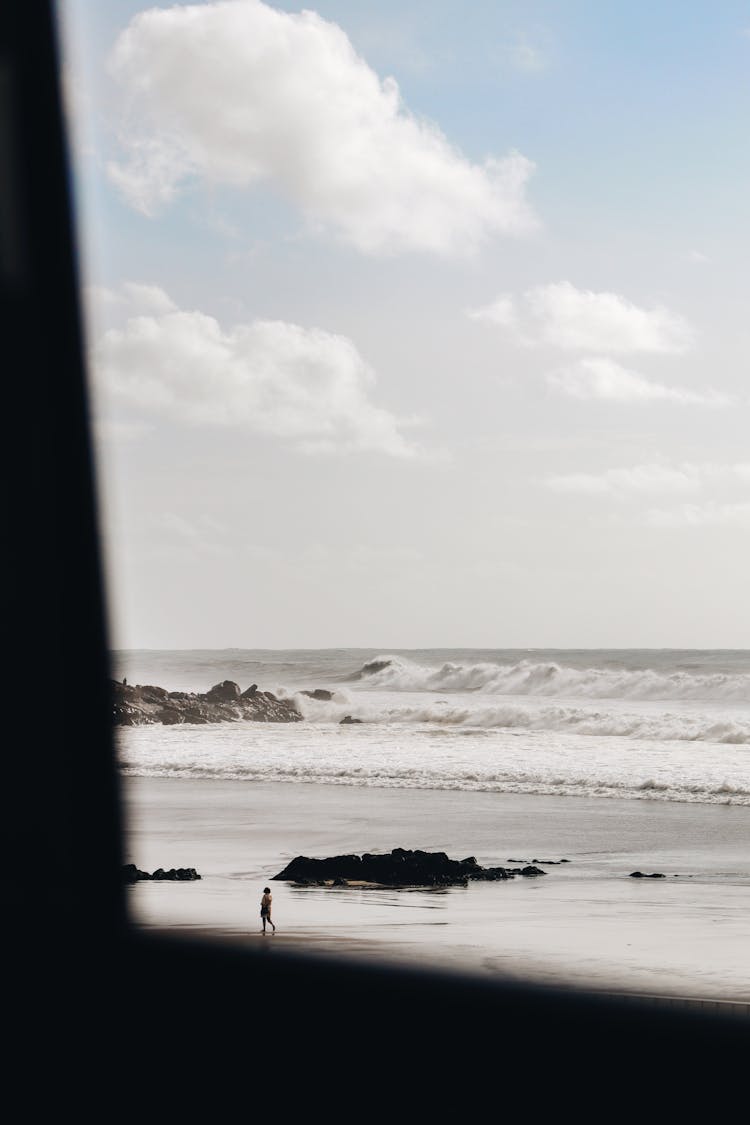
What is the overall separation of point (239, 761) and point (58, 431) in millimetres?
11477

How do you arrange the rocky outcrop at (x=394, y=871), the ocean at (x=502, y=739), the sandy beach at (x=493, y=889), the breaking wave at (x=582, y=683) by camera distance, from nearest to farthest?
the sandy beach at (x=493, y=889) → the rocky outcrop at (x=394, y=871) → the ocean at (x=502, y=739) → the breaking wave at (x=582, y=683)

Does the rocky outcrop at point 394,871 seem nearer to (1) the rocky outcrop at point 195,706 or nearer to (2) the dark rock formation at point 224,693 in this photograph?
(1) the rocky outcrop at point 195,706

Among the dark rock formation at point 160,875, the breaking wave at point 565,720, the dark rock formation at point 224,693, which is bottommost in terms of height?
the dark rock formation at point 160,875

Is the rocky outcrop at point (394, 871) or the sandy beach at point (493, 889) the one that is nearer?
the sandy beach at point (493, 889)

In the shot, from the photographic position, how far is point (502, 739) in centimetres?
2931

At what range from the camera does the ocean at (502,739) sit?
21453 mm

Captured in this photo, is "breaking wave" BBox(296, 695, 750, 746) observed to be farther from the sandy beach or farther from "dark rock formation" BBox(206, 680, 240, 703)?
the sandy beach

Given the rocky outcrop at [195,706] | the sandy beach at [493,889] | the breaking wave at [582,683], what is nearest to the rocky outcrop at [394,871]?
the sandy beach at [493,889]

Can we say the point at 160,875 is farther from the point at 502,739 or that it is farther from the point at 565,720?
the point at 565,720

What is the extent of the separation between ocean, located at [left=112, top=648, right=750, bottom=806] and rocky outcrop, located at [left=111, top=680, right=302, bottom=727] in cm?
112

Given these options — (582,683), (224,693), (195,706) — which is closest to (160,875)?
(195,706)

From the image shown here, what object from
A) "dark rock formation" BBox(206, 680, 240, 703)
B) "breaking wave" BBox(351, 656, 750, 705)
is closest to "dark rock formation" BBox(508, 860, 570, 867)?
"dark rock formation" BBox(206, 680, 240, 703)

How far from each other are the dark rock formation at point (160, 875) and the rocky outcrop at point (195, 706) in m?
18.4

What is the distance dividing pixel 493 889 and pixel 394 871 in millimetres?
1058
